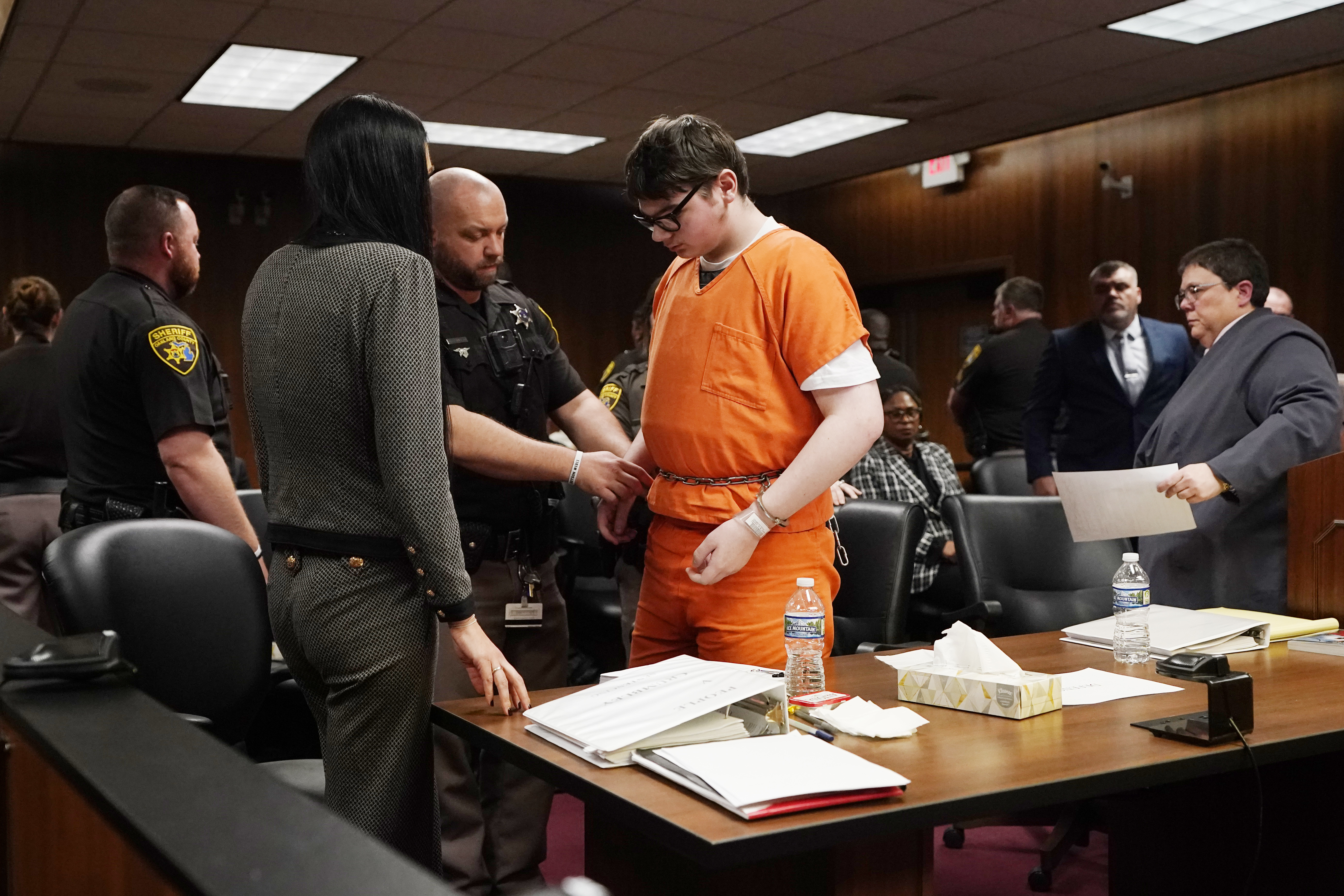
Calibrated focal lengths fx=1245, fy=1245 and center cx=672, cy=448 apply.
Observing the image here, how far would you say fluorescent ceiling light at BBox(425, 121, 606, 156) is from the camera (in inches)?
300

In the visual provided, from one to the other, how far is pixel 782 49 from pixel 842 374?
445cm

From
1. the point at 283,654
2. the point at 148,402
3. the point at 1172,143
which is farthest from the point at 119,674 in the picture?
the point at 1172,143

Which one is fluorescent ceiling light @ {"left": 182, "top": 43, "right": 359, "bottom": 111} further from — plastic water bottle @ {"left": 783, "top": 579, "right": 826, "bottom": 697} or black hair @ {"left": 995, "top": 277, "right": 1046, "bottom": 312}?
plastic water bottle @ {"left": 783, "top": 579, "right": 826, "bottom": 697}

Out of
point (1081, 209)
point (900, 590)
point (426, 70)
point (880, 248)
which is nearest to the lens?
point (900, 590)

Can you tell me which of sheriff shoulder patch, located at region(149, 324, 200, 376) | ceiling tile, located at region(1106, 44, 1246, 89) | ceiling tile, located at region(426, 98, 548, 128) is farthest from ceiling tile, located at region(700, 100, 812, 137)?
sheriff shoulder patch, located at region(149, 324, 200, 376)

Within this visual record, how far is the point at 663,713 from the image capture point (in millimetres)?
1493

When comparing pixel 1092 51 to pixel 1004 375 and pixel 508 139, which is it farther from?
pixel 508 139

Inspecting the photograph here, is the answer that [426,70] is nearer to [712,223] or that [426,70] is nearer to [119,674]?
[712,223]

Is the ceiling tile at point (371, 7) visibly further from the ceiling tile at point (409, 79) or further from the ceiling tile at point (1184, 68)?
the ceiling tile at point (1184, 68)

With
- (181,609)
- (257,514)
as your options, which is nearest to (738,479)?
(181,609)

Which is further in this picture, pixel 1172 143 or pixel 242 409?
pixel 242 409

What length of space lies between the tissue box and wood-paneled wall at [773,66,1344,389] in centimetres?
570

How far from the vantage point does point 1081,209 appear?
7984 millimetres

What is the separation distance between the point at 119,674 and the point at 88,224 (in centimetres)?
791
